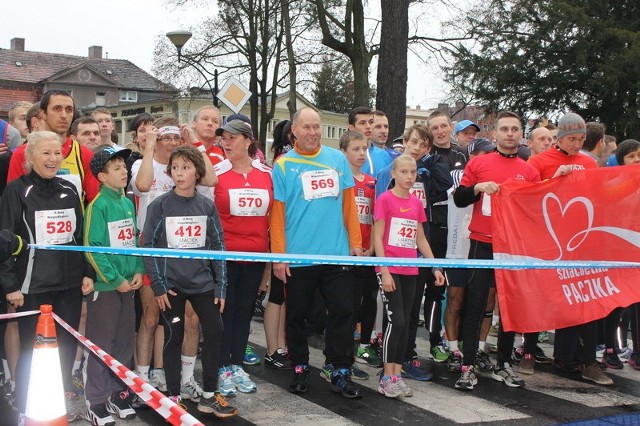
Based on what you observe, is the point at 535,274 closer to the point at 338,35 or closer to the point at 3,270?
the point at 3,270

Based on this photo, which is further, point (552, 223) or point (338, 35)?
point (338, 35)

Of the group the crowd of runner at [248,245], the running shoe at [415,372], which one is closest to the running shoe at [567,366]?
the crowd of runner at [248,245]

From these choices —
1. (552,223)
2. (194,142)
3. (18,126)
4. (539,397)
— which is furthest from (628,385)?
(18,126)

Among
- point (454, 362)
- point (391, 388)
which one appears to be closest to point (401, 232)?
point (391, 388)

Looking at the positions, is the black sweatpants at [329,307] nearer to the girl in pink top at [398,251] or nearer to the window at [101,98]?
the girl in pink top at [398,251]

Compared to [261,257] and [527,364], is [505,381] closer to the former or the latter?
[527,364]

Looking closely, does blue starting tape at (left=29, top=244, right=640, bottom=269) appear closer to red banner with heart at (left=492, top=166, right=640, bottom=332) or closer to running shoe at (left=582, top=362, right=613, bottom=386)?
red banner with heart at (left=492, top=166, right=640, bottom=332)

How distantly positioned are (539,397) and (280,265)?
7.64ft

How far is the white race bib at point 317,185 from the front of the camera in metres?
6.09

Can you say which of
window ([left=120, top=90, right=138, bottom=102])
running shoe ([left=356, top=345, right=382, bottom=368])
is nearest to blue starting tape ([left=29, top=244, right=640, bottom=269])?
running shoe ([left=356, top=345, right=382, bottom=368])

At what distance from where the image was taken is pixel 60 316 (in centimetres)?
531

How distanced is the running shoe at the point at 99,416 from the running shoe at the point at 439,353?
328 centimetres

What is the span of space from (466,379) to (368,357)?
1.19 metres

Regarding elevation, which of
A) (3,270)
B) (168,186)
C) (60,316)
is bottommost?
(60,316)
